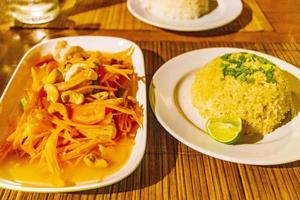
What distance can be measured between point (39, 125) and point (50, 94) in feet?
0.39

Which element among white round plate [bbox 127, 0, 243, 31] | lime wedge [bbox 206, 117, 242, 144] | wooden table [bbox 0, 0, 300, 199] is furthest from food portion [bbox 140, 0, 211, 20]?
lime wedge [bbox 206, 117, 242, 144]

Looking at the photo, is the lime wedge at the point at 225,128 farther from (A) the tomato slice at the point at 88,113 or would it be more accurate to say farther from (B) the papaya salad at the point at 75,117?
(A) the tomato slice at the point at 88,113

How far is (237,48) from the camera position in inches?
60.4

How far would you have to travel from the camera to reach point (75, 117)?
3.58ft

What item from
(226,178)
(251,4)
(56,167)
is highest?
(56,167)

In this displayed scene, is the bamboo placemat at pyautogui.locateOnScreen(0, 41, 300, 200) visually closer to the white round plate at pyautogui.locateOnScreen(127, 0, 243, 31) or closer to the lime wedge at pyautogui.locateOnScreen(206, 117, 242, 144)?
the lime wedge at pyautogui.locateOnScreen(206, 117, 242, 144)

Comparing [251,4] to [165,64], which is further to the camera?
[251,4]

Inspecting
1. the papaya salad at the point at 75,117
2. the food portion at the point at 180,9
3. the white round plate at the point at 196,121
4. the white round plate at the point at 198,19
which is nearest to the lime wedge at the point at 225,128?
the white round plate at the point at 196,121

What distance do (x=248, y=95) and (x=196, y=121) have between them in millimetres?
181

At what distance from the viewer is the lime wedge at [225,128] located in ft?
3.50

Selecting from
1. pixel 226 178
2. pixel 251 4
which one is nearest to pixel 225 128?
pixel 226 178

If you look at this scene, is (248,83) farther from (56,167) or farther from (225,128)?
(56,167)

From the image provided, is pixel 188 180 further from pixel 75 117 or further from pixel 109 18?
pixel 109 18

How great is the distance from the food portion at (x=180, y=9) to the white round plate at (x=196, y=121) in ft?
1.17
